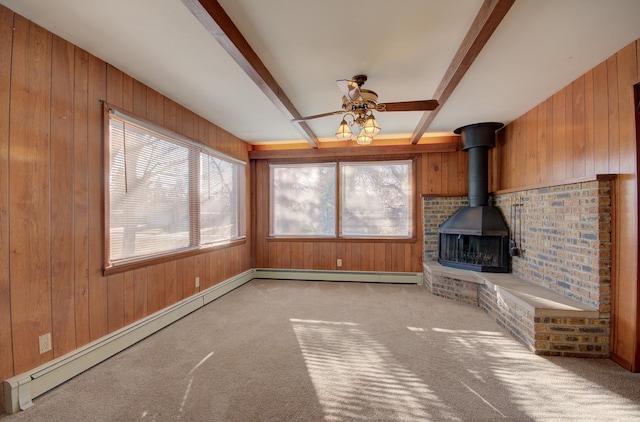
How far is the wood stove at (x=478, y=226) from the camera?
3781 millimetres

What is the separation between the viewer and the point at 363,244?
491 centimetres

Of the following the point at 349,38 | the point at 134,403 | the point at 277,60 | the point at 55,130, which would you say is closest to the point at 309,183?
the point at 277,60

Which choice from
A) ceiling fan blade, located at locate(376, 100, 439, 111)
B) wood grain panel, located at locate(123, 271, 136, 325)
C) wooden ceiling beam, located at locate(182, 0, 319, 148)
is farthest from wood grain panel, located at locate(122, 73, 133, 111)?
ceiling fan blade, located at locate(376, 100, 439, 111)

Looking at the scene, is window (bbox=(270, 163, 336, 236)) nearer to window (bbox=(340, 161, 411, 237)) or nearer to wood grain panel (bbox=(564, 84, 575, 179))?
window (bbox=(340, 161, 411, 237))

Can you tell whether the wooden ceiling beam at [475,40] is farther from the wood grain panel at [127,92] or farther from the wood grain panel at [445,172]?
the wood grain panel at [127,92]

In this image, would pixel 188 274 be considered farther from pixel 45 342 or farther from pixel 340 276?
pixel 340 276

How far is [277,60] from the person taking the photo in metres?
2.31

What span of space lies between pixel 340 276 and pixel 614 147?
3.71 meters

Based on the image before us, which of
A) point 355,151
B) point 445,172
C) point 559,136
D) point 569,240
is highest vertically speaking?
point 355,151

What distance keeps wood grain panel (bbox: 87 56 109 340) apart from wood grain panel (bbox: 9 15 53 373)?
0.30 metres

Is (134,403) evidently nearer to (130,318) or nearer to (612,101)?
(130,318)

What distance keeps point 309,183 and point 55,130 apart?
3.50 meters

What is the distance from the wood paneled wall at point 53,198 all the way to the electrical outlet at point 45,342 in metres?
0.03

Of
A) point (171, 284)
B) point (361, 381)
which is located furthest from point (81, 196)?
point (361, 381)
